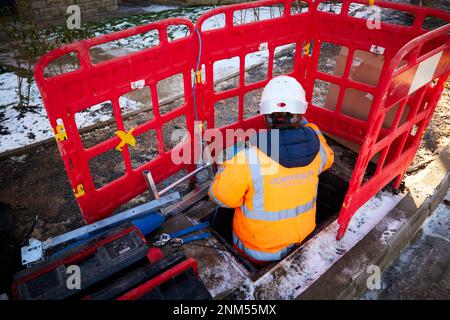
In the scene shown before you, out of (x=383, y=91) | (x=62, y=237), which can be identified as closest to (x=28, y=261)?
(x=62, y=237)

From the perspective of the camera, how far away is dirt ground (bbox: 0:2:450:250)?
3.31m

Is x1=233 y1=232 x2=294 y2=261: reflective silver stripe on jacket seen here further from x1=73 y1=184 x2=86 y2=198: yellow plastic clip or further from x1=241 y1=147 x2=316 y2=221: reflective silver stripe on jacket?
x1=73 y1=184 x2=86 y2=198: yellow plastic clip

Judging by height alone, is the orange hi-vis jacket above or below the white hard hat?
below

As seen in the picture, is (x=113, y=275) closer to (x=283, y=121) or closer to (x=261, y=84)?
(x=283, y=121)

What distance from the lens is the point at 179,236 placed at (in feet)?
9.34

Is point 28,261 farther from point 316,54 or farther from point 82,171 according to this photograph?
point 316,54

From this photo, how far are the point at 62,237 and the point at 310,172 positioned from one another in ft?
6.67

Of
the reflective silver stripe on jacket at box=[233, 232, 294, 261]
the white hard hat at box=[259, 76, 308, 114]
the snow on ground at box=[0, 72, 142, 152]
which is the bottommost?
the snow on ground at box=[0, 72, 142, 152]

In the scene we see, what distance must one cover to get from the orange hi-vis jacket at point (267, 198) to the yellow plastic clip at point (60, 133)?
44.4 inches

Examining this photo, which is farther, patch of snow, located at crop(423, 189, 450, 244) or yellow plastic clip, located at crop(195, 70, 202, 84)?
patch of snow, located at crop(423, 189, 450, 244)

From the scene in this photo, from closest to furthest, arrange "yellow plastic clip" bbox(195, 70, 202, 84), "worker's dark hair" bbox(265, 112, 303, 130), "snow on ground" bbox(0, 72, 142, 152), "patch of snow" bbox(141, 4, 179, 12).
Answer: "worker's dark hair" bbox(265, 112, 303, 130), "yellow plastic clip" bbox(195, 70, 202, 84), "snow on ground" bbox(0, 72, 142, 152), "patch of snow" bbox(141, 4, 179, 12)

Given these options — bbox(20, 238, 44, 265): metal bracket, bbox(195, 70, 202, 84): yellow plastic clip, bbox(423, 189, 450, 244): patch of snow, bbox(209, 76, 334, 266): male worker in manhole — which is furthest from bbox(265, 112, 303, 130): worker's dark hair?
bbox(20, 238, 44, 265): metal bracket

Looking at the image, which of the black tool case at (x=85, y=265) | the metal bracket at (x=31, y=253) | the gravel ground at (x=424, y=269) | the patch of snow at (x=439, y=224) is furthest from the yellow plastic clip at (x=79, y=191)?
the patch of snow at (x=439, y=224)

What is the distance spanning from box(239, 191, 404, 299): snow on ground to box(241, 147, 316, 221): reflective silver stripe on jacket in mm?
393
